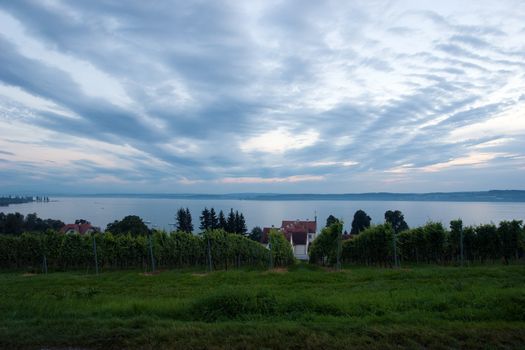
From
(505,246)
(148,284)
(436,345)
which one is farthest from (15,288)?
(505,246)

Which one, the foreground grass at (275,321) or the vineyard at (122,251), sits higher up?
the foreground grass at (275,321)

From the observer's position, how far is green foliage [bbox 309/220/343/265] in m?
17.8

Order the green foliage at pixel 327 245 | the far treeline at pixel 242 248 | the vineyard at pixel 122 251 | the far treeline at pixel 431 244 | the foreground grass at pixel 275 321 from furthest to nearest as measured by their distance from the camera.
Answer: the vineyard at pixel 122 251
the green foliage at pixel 327 245
the far treeline at pixel 242 248
the far treeline at pixel 431 244
the foreground grass at pixel 275 321

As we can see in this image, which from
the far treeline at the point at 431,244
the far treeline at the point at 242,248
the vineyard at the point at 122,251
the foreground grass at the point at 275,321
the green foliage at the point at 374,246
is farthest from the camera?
the vineyard at the point at 122,251

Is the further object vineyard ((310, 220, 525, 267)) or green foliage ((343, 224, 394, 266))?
green foliage ((343, 224, 394, 266))

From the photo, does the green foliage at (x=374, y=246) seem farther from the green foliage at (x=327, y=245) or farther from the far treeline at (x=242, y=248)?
the green foliage at (x=327, y=245)

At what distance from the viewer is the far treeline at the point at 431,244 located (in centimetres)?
1634

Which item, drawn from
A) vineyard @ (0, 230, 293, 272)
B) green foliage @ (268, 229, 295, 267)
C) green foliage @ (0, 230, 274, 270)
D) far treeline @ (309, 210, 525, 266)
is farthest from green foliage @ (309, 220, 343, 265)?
green foliage @ (0, 230, 274, 270)

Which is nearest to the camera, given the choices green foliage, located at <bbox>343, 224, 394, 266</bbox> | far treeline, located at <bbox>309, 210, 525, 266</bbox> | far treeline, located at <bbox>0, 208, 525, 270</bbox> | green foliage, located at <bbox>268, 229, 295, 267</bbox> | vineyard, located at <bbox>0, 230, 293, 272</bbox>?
far treeline, located at <bbox>309, 210, 525, 266</bbox>

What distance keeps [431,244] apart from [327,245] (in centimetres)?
509

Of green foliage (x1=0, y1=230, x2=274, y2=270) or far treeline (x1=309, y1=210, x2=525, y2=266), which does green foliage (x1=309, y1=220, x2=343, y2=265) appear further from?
green foliage (x1=0, y1=230, x2=274, y2=270)

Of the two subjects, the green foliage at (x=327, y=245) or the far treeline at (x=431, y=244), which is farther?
the green foliage at (x=327, y=245)

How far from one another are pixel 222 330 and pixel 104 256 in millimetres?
17492

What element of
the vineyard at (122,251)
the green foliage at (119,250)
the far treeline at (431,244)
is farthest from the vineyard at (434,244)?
the green foliage at (119,250)
